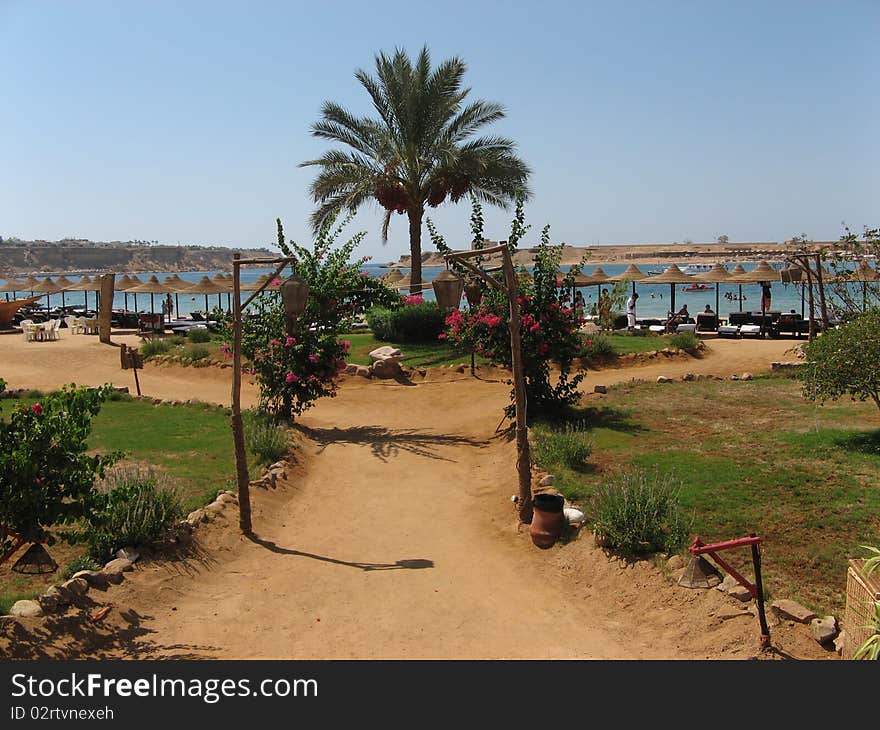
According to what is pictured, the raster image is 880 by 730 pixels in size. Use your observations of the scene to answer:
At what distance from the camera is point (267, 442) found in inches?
446

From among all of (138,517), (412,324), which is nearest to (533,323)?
(138,517)

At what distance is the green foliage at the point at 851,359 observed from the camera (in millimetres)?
10211

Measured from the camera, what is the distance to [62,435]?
5.51m

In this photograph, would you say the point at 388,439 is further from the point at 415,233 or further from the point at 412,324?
the point at 415,233

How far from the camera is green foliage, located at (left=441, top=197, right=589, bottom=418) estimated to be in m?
12.8

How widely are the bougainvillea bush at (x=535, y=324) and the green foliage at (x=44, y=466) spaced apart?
26.0 feet

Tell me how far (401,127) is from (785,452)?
56.6 ft

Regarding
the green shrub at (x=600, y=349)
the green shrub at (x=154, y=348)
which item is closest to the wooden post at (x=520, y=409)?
the green shrub at (x=600, y=349)

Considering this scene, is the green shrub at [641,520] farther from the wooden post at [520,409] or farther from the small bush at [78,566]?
the small bush at [78,566]

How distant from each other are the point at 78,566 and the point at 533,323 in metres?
7.95

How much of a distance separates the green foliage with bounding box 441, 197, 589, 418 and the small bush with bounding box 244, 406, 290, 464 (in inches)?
150

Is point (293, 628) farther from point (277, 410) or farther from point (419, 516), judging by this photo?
point (277, 410)

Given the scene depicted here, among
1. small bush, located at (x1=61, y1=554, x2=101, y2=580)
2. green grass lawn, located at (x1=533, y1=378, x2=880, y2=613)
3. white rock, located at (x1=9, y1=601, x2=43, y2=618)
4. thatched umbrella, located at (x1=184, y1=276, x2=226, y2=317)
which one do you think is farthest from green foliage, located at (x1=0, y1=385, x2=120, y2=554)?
thatched umbrella, located at (x1=184, y1=276, x2=226, y2=317)

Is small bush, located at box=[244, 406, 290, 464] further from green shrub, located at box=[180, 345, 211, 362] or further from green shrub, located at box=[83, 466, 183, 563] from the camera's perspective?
green shrub, located at box=[180, 345, 211, 362]
